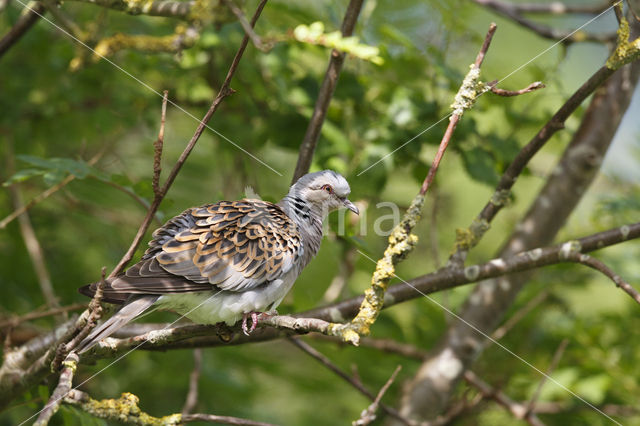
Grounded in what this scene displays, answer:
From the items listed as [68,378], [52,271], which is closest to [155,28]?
[52,271]

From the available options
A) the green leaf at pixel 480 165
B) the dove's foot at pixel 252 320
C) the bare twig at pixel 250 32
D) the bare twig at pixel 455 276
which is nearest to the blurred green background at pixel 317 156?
the green leaf at pixel 480 165

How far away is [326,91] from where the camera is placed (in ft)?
11.5

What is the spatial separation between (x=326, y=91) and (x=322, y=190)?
0.53 metres

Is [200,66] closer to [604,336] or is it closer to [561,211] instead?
[561,211]

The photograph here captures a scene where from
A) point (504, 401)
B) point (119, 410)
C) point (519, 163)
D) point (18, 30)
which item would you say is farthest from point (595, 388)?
point (18, 30)

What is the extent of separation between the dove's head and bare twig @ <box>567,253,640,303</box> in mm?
1211

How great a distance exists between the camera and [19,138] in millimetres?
5113

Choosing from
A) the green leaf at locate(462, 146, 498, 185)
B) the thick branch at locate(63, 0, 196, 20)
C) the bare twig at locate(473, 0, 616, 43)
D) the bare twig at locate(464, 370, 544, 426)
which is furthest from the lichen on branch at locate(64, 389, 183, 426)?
the bare twig at locate(473, 0, 616, 43)

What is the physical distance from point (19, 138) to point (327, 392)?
3.06 metres

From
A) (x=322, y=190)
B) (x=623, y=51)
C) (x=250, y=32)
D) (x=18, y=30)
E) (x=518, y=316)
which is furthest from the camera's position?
(x=518, y=316)

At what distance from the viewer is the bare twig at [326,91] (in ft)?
11.4

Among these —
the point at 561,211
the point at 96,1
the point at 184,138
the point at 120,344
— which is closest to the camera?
the point at 120,344

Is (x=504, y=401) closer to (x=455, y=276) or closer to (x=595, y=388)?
(x=595, y=388)

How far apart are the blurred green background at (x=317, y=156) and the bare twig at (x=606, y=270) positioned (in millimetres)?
1133
